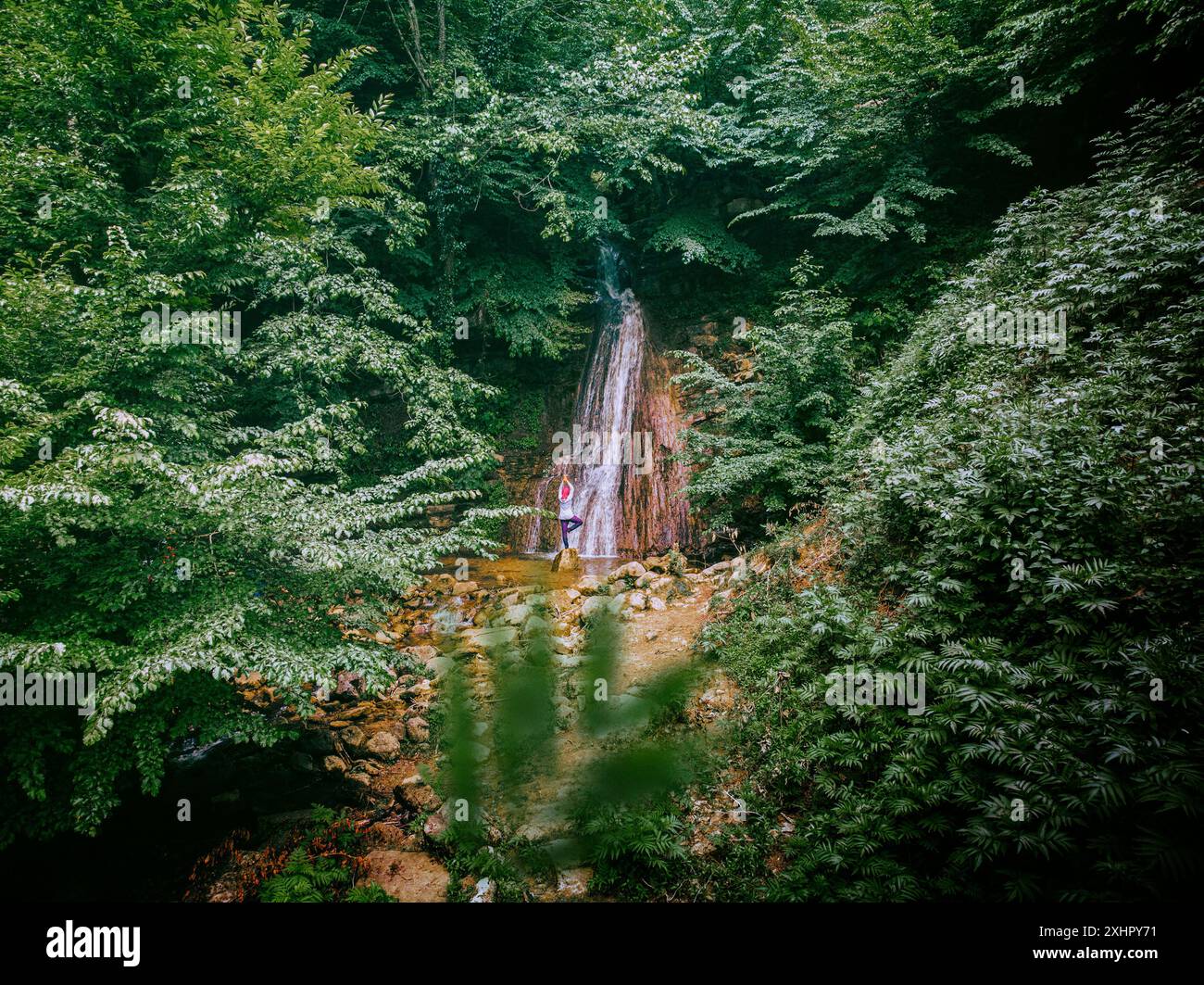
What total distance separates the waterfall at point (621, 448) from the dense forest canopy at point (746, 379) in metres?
1.31

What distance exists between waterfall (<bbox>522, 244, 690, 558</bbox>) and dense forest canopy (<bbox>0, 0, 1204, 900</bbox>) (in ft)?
4.29

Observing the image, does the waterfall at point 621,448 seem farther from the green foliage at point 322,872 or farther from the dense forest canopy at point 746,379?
the green foliage at point 322,872

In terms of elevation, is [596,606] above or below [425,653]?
above

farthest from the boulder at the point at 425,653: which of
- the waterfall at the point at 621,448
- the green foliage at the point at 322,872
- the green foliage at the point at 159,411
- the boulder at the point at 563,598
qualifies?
the waterfall at the point at 621,448

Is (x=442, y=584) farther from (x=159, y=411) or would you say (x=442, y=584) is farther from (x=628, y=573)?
(x=159, y=411)

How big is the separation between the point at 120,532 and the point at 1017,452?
735 centimetres

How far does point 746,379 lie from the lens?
1098 centimetres

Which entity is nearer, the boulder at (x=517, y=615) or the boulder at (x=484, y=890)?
the boulder at (x=484, y=890)

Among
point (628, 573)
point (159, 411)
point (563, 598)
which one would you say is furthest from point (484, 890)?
point (159, 411)

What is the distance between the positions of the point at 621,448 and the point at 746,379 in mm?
3409

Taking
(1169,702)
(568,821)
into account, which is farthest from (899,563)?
(568,821)

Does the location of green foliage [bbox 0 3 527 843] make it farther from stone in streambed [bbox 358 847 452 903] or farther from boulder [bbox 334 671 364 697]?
boulder [bbox 334 671 364 697]

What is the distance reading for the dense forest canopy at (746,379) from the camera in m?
2.96

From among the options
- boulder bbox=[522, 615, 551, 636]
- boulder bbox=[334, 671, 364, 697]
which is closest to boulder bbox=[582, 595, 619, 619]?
boulder bbox=[522, 615, 551, 636]
